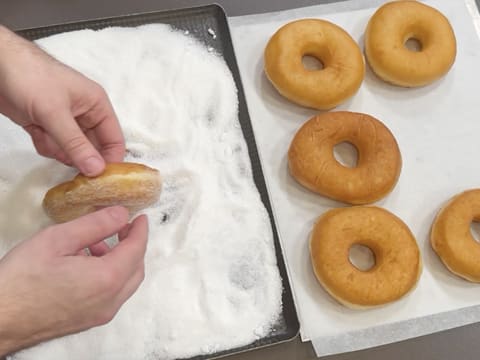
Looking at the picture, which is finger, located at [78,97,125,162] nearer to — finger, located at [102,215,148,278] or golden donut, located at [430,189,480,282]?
finger, located at [102,215,148,278]

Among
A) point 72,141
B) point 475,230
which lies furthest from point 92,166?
point 475,230

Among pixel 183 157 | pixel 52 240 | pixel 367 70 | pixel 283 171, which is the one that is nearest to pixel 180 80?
pixel 183 157

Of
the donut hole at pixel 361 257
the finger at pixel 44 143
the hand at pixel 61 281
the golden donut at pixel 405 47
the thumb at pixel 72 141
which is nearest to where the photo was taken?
the hand at pixel 61 281

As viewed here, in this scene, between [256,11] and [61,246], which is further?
[256,11]

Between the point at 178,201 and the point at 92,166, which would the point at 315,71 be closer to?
the point at 178,201

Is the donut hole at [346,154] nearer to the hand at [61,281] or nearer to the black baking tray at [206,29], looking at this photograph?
the black baking tray at [206,29]

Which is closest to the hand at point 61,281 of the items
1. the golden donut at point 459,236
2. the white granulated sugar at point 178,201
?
the white granulated sugar at point 178,201
